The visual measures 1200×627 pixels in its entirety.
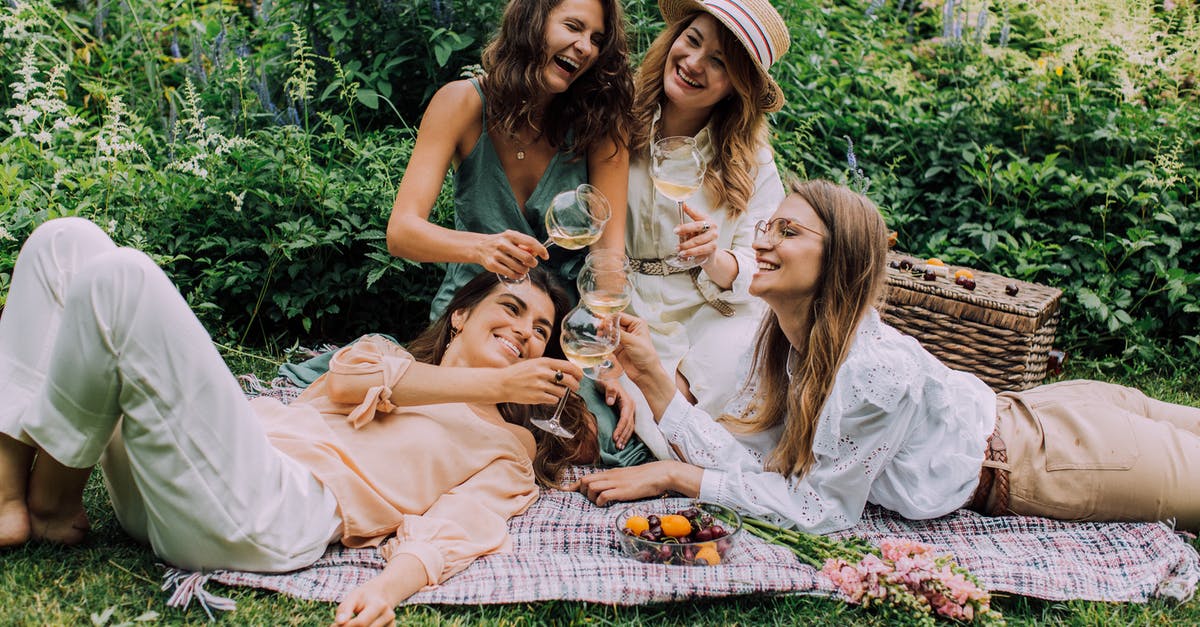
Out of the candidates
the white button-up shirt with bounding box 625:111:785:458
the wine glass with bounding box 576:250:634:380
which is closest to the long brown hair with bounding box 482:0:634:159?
the white button-up shirt with bounding box 625:111:785:458

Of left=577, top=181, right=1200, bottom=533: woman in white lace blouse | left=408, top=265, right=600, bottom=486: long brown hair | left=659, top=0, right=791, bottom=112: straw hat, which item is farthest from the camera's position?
left=659, top=0, right=791, bottom=112: straw hat

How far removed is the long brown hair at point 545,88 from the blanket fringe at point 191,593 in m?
2.12

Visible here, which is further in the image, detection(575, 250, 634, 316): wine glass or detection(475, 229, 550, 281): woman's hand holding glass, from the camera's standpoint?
detection(475, 229, 550, 281): woman's hand holding glass

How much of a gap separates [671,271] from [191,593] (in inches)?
95.2

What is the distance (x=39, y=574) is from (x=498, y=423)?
58.3 inches

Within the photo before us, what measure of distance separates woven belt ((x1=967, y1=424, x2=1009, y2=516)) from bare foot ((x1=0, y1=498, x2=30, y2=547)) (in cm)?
307

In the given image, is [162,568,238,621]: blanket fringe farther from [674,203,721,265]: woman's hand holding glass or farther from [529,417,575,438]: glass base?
[674,203,721,265]: woman's hand holding glass

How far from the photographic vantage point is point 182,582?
270 cm

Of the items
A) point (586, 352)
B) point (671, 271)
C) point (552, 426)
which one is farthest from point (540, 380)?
point (671, 271)

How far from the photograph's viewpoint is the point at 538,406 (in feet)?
11.6

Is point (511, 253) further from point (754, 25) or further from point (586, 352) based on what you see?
point (754, 25)

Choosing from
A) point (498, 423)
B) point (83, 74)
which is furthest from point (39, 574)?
point (83, 74)

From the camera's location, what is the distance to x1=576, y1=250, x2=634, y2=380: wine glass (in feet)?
9.89

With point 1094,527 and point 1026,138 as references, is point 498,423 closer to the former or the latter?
point 1094,527
